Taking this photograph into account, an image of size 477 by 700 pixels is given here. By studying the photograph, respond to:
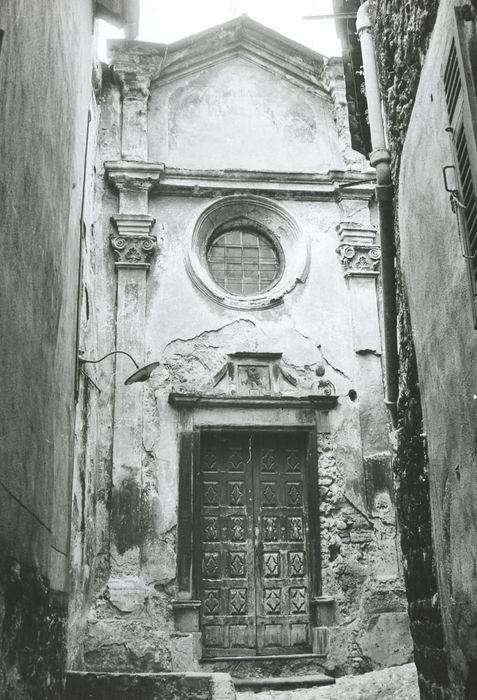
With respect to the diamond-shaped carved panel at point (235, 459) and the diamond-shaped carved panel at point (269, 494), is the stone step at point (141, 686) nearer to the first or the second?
the diamond-shaped carved panel at point (269, 494)

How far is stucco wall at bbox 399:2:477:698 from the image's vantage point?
3584 millimetres

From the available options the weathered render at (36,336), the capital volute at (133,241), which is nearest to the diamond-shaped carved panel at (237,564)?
the weathered render at (36,336)

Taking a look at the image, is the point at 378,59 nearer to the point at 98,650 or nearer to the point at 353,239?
the point at 353,239

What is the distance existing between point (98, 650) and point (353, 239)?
19.5ft

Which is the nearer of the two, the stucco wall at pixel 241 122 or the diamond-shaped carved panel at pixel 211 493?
the diamond-shaped carved panel at pixel 211 493

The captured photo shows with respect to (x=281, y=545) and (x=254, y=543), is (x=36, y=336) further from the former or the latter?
(x=281, y=545)

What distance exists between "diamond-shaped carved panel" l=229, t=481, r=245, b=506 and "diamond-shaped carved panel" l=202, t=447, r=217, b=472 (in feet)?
0.95

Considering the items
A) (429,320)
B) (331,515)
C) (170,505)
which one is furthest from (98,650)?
(429,320)

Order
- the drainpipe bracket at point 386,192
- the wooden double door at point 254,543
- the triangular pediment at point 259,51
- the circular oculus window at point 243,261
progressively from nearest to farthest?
the drainpipe bracket at point 386,192 < the wooden double door at point 254,543 < the circular oculus window at point 243,261 < the triangular pediment at point 259,51

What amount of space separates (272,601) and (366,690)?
7.11 ft

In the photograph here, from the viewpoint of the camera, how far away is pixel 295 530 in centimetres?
948

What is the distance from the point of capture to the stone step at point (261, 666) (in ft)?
28.3

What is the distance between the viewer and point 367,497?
9.56m

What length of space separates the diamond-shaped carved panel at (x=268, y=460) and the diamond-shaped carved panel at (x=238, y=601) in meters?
1.44
